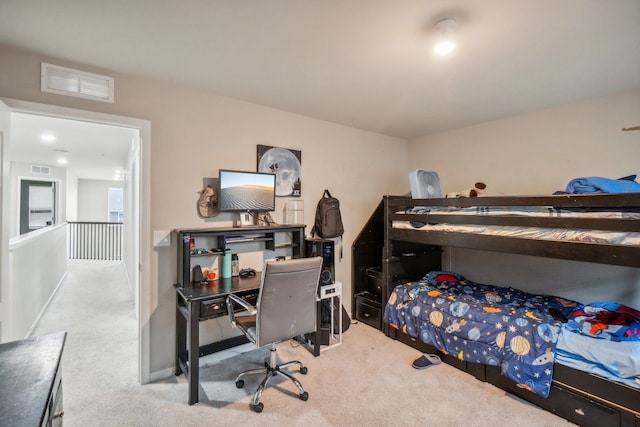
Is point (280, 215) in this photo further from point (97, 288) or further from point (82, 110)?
point (97, 288)

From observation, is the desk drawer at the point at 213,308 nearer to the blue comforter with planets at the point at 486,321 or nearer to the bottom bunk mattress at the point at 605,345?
the blue comforter with planets at the point at 486,321

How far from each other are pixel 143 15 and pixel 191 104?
3.26 feet

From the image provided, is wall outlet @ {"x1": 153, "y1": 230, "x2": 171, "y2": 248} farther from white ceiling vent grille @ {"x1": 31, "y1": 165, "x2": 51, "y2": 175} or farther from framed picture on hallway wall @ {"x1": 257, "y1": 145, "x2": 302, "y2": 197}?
white ceiling vent grille @ {"x1": 31, "y1": 165, "x2": 51, "y2": 175}

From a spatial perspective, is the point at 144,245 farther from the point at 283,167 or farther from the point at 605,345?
the point at 605,345

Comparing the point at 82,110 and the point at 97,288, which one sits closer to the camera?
the point at 82,110

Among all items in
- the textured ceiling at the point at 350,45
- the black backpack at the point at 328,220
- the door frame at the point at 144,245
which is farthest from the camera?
the black backpack at the point at 328,220

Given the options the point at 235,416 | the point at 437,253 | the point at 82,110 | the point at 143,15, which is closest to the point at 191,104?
the point at 82,110

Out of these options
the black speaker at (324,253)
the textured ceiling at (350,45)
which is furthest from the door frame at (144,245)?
the black speaker at (324,253)

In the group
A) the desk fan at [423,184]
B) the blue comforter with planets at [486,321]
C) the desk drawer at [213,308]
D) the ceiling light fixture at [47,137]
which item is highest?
the ceiling light fixture at [47,137]

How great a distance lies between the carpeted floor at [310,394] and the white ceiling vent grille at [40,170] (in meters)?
4.98

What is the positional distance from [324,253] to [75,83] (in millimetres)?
2450

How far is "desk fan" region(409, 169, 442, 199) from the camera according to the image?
3.16 metres

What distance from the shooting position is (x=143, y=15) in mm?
1565

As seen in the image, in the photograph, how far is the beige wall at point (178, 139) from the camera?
6.75 feet
